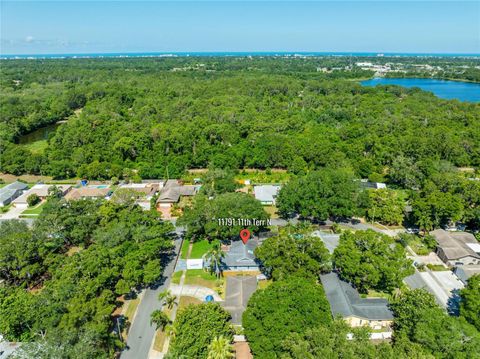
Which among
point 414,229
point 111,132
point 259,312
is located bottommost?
point 414,229

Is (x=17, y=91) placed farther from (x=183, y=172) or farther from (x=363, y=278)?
(x=363, y=278)

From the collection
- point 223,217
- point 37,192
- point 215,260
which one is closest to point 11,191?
point 37,192

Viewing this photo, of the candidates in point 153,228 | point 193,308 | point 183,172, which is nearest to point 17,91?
point 183,172

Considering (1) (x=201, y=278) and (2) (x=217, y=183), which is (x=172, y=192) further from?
(1) (x=201, y=278)

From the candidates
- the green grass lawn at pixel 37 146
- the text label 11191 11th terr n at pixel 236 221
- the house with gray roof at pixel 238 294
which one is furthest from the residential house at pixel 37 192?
the house with gray roof at pixel 238 294

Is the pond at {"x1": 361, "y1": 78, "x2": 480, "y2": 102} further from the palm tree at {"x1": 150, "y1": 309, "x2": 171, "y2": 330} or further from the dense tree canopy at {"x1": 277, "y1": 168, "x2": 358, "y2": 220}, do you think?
the palm tree at {"x1": 150, "y1": 309, "x2": 171, "y2": 330}

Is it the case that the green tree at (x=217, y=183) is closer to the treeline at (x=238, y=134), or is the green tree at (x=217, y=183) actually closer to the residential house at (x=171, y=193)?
the residential house at (x=171, y=193)

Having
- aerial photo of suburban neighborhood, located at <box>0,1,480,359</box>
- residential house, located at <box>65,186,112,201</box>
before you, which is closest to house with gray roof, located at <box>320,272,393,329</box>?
aerial photo of suburban neighborhood, located at <box>0,1,480,359</box>
